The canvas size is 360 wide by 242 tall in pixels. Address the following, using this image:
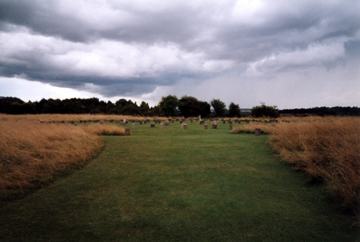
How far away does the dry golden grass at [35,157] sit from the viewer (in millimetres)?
5148

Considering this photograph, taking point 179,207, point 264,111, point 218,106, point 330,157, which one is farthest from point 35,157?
point 218,106

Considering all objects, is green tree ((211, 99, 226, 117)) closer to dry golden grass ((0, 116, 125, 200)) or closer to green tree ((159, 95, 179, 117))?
green tree ((159, 95, 179, 117))

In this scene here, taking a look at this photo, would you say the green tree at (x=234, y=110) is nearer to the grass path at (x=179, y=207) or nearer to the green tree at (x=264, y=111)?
the green tree at (x=264, y=111)

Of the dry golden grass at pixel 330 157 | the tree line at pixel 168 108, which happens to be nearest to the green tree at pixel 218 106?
the tree line at pixel 168 108

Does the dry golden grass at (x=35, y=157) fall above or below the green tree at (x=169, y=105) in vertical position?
below

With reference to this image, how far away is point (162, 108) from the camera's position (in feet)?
196

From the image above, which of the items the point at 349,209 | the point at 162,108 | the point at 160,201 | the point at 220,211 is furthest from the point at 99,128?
the point at 162,108

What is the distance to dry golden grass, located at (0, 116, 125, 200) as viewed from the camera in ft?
16.9

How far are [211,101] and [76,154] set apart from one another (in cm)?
5194

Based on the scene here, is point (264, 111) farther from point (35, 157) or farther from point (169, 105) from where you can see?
point (35, 157)

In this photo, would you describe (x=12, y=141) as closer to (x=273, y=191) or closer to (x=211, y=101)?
(x=273, y=191)

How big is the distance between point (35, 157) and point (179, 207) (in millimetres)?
5754

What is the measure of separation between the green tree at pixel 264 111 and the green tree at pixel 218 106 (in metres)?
10.9

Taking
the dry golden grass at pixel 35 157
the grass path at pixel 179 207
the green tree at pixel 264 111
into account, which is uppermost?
the green tree at pixel 264 111
